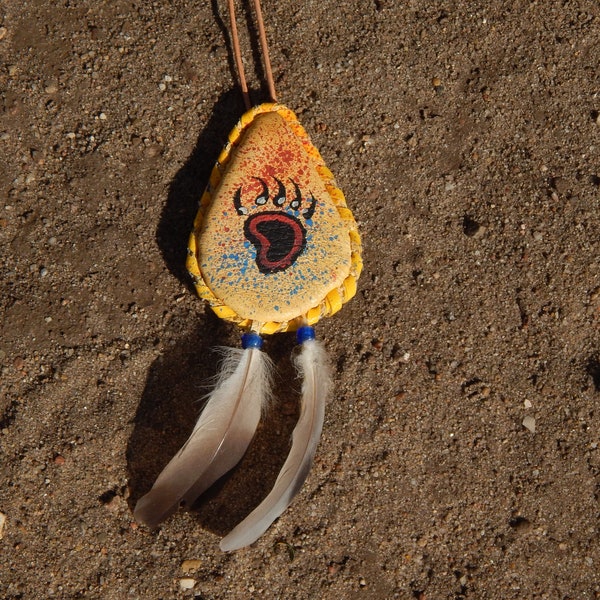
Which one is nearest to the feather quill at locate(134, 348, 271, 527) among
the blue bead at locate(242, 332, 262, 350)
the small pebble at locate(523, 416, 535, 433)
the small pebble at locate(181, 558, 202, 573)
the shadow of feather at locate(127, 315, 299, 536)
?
the blue bead at locate(242, 332, 262, 350)

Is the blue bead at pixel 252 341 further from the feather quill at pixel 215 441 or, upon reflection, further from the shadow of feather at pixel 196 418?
the shadow of feather at pixel 196 418

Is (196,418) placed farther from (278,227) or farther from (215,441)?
(278,227)

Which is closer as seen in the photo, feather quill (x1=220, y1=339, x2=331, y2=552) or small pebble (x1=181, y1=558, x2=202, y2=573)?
feather quill (x1=220, y1=339, x2=331, y2=552)

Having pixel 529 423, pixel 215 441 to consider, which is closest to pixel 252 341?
pixel 215 441

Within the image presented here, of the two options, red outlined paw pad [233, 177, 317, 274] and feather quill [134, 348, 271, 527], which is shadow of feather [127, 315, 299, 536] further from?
red outlined paw pad [233, 177, 317, 274]

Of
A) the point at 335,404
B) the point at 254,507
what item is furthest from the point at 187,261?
the point at 254,507

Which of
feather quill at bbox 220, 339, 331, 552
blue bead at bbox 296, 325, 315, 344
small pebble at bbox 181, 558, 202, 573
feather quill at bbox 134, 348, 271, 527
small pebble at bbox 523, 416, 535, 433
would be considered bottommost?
small pebble at bbox 523, 416, 535, 433

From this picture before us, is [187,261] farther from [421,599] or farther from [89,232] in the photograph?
[421,599]
